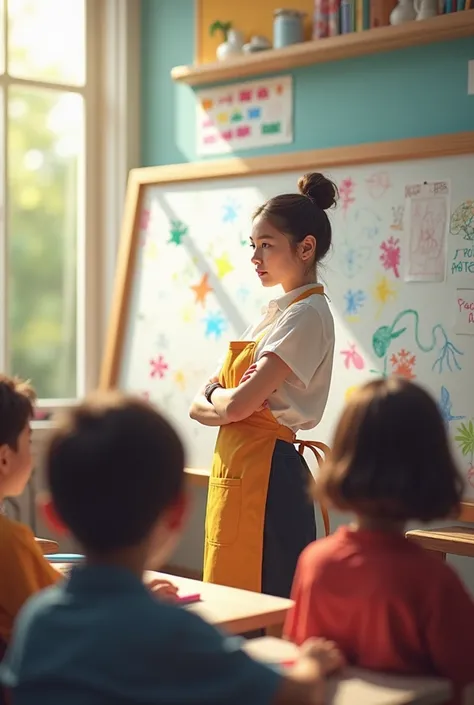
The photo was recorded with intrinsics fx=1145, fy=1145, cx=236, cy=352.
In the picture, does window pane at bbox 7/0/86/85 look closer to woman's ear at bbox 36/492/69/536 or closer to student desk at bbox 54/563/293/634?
student desk at bbox 54/563/293/634

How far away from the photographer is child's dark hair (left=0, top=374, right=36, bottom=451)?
182 centimetres

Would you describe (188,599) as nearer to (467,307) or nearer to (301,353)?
(301,353)

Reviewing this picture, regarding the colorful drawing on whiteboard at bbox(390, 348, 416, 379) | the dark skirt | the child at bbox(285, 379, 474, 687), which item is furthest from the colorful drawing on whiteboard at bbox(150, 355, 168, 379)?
the child at bbox(285, 379, 474, 687)

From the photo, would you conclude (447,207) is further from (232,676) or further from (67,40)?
(232,676)

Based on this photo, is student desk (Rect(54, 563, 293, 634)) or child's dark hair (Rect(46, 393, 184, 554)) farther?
Answer: student desk (Rect(54, 563, 293, 634))

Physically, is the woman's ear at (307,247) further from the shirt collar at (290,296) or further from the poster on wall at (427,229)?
the poster on wall at (427,229)

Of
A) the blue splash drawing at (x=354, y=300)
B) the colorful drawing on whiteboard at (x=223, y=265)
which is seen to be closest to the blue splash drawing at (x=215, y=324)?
the colorful drawing on whiteboard at (x=223, y=265)

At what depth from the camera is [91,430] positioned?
1.17 m

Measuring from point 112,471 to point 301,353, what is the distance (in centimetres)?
147

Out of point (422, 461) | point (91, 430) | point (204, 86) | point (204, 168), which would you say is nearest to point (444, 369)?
point (204, 168)

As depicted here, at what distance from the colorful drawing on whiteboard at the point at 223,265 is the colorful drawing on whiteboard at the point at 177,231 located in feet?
0.67

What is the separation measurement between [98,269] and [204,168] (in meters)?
0.75

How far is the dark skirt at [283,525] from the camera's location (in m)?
2.60

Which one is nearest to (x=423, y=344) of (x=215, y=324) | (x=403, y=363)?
(x=403, y=363)
